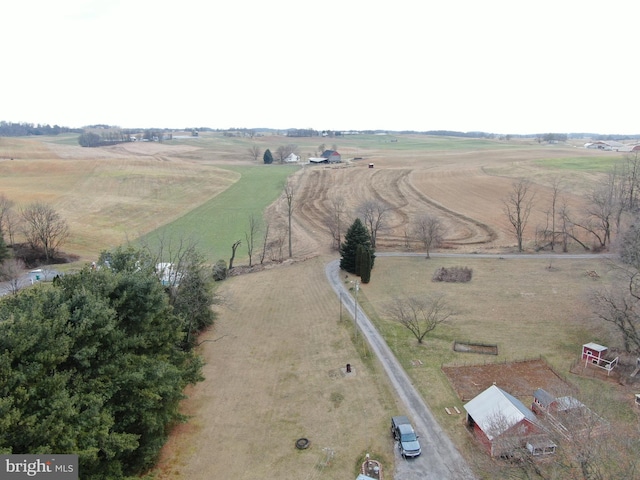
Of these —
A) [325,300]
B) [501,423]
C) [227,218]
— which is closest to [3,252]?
[227,218]

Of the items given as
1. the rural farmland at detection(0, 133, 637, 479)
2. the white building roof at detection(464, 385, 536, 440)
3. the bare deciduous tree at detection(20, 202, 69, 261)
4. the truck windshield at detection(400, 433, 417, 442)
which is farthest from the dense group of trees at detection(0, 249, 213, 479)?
the bare deciduous tree at detection(20, 202, 69, 261)

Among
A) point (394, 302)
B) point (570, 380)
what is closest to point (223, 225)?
point (394, 302)

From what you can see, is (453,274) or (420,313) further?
(453,274)

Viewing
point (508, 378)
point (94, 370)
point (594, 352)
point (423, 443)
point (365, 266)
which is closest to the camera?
point (94, 370)

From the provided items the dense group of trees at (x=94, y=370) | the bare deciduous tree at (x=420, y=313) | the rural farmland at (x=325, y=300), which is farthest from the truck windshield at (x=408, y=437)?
the dense group of trees at (x=94, y=370)

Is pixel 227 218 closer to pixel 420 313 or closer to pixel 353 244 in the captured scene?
pixel 353 244

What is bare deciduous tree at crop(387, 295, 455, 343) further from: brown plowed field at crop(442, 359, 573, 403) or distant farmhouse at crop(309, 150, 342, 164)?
distant farmhouse at crop(309, 150, 342, 164)

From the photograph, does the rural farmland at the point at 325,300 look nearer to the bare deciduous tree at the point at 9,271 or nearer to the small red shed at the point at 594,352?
the small red shed at the point at 594,352
